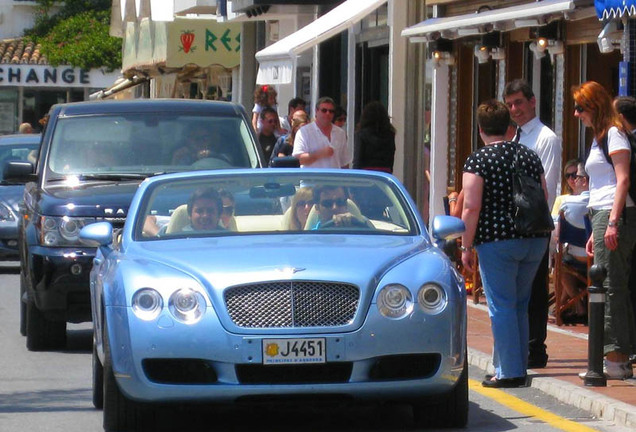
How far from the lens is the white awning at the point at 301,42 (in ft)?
68.8

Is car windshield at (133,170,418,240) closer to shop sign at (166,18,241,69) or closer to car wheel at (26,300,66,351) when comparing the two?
car wheel at (26,300,66,351)

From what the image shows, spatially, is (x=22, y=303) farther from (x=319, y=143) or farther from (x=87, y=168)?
(x=319, y=143)

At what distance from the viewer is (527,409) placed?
9172mm

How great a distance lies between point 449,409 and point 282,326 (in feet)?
3.62

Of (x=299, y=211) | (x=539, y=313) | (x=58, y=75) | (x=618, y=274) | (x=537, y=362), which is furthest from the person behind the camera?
(x=58, y=75)

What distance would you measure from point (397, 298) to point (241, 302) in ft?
2.55

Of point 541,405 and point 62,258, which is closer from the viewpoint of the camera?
point 541,405

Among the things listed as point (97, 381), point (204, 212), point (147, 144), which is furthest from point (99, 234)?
point (147, 144)

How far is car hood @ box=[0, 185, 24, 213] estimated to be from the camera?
20.7 m

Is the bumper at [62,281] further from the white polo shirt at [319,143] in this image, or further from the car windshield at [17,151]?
the car windshield at [17,151]

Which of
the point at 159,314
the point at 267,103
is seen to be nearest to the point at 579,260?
the point at 159,314

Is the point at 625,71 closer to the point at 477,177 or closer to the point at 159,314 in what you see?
the point at 477,177

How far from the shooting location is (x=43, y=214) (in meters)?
11.9

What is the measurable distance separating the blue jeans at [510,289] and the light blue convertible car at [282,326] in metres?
1.29
